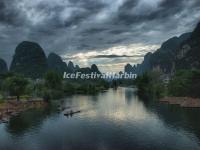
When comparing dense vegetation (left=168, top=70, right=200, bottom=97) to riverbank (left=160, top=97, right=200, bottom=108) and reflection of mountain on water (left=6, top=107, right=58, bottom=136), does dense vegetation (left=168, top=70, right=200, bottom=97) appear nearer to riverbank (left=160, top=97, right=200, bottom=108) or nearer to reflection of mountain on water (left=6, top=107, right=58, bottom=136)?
riverbank (left=160, top=97, right=200, bottom=108)

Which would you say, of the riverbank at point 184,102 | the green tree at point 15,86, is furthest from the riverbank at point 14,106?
the riverbank at point 184,102

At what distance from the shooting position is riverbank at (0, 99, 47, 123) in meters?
110

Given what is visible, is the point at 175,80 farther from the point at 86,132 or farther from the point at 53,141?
the point at 53,141

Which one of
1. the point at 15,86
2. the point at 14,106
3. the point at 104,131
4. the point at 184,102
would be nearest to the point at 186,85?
the point at 184,102

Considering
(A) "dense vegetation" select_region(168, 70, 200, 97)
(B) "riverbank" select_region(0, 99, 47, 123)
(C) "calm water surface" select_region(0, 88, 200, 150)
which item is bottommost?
(C) "calm water surface" select_region(0, 88, 200, 150)

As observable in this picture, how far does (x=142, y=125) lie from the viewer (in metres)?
89.8

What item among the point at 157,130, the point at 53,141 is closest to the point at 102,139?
the point at 53,141

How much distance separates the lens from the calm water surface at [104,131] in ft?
224

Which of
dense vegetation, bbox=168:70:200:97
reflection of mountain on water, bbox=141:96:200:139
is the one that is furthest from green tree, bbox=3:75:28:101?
dense vegetation, bbox=168:70:200:97

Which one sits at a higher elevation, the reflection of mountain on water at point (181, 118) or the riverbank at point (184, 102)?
the riverbank at point (184, 102)

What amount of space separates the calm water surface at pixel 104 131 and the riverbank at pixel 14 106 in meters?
4.09

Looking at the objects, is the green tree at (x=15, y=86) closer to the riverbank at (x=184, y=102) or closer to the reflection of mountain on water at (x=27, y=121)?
the reflection of mountain on water at (x=27, y=121)

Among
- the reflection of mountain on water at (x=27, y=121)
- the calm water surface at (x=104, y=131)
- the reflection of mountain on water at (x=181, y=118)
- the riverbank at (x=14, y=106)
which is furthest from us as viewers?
the riverbank at (x=14, y=106)

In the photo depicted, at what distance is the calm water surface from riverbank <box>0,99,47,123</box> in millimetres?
4090
